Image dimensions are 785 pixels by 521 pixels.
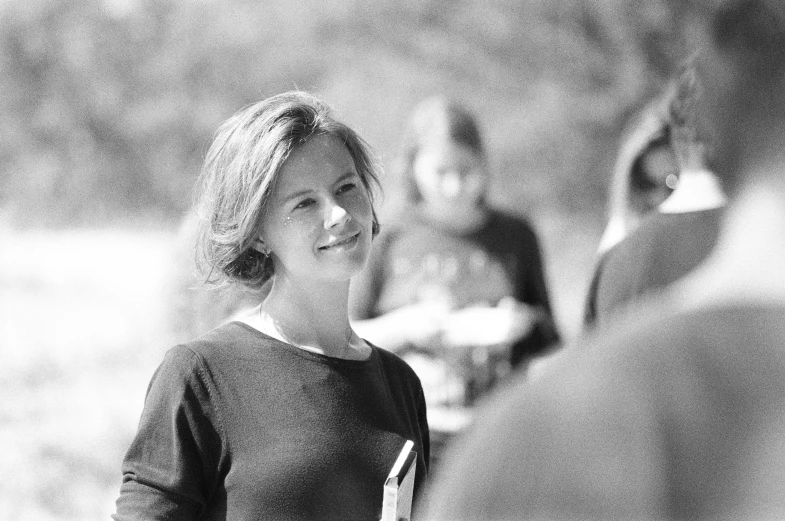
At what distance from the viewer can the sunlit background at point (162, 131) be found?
6.11 meters

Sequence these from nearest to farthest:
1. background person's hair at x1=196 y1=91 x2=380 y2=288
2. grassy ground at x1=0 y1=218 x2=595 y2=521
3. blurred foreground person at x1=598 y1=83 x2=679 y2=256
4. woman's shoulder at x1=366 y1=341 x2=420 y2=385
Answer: background person's hair at x1=196 y1=91 x2=380 y2=288 < woman's shoulder at x1=366 y1=341 x2=420 y2=385 < blurred foreground person at x1=598 y1=83 x2=679 y2=256 < grassy ground at x1=0 y1=218 x2=595 y2=521

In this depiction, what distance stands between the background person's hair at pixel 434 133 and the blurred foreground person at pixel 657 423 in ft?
8.89

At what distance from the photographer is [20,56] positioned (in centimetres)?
1228

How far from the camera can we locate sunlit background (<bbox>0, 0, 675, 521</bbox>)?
6.11m

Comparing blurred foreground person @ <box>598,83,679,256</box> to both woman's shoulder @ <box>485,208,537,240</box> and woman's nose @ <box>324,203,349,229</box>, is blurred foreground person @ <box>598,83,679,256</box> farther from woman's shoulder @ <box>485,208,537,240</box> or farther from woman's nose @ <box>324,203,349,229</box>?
woman's nose @ <box>324,203,349,229</box>

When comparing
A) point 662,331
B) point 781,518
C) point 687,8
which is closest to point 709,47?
point 662,331

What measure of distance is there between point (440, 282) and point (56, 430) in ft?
11.0

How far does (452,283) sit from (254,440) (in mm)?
1707

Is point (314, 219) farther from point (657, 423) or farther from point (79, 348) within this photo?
point (79, 348)

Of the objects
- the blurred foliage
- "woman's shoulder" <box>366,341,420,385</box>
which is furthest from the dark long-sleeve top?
the blurred foliage

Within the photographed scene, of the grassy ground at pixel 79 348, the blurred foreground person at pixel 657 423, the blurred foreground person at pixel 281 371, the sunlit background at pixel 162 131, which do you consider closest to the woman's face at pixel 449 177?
the sunlit background at pixel 162 131

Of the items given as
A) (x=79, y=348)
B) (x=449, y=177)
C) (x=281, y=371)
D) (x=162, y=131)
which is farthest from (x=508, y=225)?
(x=162, y=131)

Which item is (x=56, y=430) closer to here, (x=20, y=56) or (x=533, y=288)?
(x=533, y=288)

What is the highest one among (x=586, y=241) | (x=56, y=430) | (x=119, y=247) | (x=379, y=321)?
(x=119, y=247)
